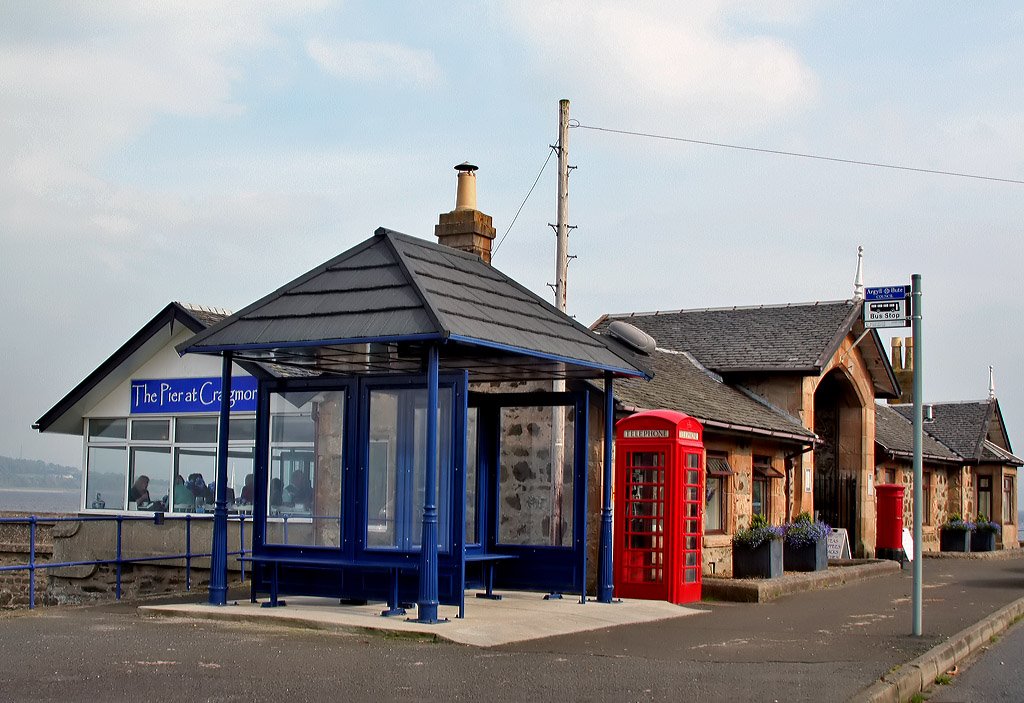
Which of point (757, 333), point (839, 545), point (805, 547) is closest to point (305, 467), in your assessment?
point (805, 547)

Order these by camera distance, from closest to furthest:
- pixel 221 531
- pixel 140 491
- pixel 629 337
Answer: pixel 221 531
pixel 629 337
pixel 140 491

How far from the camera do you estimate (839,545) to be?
25.1 m

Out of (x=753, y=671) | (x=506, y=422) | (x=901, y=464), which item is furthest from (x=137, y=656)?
(x=901, y=464)

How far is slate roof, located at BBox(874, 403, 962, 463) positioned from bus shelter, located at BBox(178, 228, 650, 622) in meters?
17.1

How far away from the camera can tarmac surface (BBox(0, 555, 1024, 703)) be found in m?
8.64

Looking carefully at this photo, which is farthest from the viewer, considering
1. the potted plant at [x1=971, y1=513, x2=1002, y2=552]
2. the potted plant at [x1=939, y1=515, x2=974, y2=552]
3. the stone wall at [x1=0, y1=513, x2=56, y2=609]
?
the potted plant at [x1=971, y1=513, x2=1002, y2=552]

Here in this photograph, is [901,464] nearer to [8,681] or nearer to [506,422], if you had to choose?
[506,422]

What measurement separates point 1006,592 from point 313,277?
12.3m

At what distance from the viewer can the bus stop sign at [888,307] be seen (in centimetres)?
1224

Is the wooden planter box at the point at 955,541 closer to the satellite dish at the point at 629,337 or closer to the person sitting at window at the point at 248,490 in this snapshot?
the satellite dish at the point at 629,337

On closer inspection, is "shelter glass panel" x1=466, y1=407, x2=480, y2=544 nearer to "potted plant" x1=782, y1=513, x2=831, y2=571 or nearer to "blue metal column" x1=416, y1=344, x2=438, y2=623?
"blue metal column" x1=416, y1=344, x2=438, y2=623

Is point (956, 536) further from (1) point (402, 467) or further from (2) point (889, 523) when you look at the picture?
(1) point (402, 467)

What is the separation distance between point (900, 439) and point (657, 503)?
18.1m

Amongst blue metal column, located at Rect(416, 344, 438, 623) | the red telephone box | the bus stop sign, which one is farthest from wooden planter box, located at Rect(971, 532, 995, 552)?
blue metal column, located at Rect(416, 344, 438, 623)
